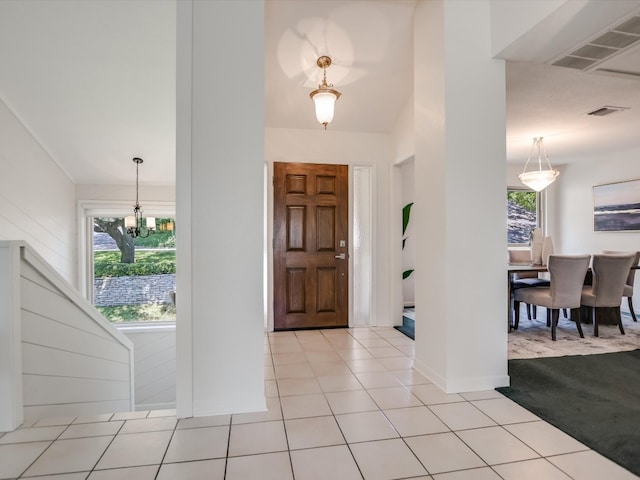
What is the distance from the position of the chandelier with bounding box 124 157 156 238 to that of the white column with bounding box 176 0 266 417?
113 inches

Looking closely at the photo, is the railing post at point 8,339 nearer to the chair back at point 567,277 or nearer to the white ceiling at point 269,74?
the white ceiling at point 269,74

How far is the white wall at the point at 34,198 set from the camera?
3512 mm

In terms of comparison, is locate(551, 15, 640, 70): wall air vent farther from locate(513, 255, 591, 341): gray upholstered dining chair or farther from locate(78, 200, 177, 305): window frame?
locate(78, 200, 177, 305): window frame

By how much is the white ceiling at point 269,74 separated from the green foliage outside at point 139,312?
82.0 inches

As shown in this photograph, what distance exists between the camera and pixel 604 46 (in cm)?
244

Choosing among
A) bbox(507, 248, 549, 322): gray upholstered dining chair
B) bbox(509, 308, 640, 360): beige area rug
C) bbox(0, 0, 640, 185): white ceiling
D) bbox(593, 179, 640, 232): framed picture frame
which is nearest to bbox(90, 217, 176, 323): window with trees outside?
bbox(0, 0, 640, 185): white ceiling

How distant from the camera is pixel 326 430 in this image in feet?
6.76

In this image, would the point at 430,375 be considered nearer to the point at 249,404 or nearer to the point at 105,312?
the point at 249,404

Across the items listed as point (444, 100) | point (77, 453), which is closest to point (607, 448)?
point (444, 100)

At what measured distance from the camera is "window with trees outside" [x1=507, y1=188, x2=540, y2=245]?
6.80 m

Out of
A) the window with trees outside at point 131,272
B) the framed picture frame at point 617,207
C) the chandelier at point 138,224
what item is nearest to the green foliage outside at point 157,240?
the window with trees outside at point 131,272

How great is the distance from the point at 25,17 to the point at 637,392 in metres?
5.28

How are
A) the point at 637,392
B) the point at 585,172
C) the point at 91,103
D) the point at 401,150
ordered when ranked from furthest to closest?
the point at 585,172 → the point at 401,150 → the point at 91,103 → the point at 637,392

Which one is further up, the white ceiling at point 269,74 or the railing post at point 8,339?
the white ceiling at point 269,74
